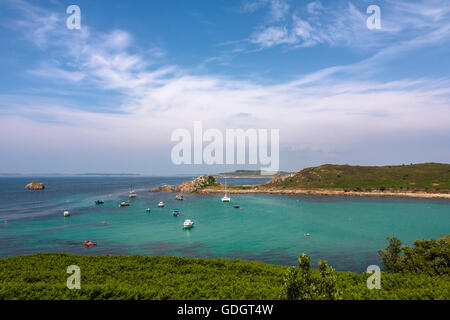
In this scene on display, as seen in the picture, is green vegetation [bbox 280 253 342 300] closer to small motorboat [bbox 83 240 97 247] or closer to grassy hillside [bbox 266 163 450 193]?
small motorboat [bbox 83 240 97 247]

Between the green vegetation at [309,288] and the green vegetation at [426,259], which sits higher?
the green vegetation at [309,288]

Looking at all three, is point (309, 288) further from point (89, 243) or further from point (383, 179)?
A: point (383, 179)

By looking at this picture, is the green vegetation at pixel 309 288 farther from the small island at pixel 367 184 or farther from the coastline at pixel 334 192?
the small island at pixel 367 184

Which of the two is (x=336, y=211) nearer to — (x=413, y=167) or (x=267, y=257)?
(x=267, y=257)

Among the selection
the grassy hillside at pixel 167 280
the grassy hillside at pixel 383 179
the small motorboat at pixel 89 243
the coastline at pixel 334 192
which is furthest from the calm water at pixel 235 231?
the grassy hillside at pixel 383 179

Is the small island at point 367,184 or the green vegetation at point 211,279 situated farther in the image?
the small island at point 367,184

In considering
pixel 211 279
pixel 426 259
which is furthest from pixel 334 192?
pixel 211 279
